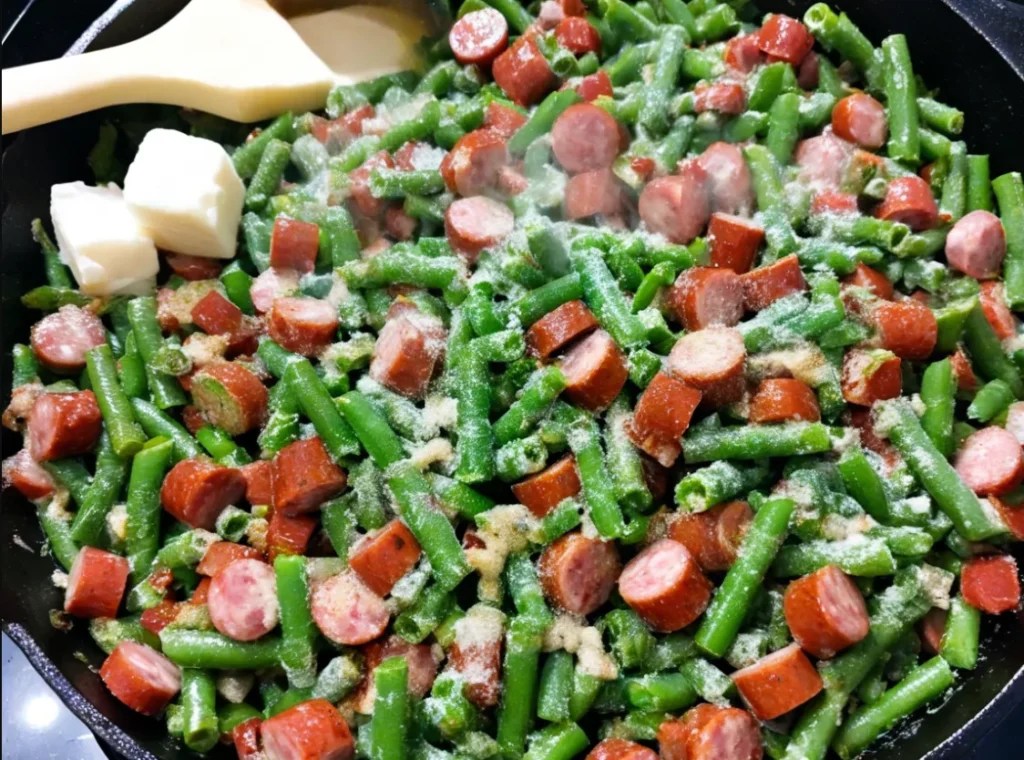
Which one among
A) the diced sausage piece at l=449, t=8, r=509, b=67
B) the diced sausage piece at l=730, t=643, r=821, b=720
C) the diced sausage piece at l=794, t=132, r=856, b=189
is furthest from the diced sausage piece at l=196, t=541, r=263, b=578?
the diced sausage piece at l=794, t=132, r=856, b=189

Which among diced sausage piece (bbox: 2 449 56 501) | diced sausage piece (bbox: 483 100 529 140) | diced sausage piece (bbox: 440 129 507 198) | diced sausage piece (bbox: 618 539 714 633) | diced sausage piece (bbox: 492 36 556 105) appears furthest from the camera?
diced sausage piece (bbox: 492 36 556 105)

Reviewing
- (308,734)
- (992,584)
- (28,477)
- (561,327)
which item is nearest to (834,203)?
(561,327)

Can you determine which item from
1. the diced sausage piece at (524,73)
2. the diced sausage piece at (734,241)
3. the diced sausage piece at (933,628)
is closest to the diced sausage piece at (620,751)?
the diced sausage piece at (933,628)

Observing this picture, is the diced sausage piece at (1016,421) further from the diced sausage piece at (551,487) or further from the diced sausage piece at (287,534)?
the diced sausage piece at (287,534)

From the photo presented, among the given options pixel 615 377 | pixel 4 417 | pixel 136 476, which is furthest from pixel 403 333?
pixel 4 417

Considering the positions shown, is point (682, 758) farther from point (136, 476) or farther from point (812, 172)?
point (812, 172)

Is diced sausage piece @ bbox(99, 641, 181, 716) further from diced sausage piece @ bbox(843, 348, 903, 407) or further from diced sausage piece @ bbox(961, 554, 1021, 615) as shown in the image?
diced sausage piece @ bbox(961, 554, 1021, 615)
